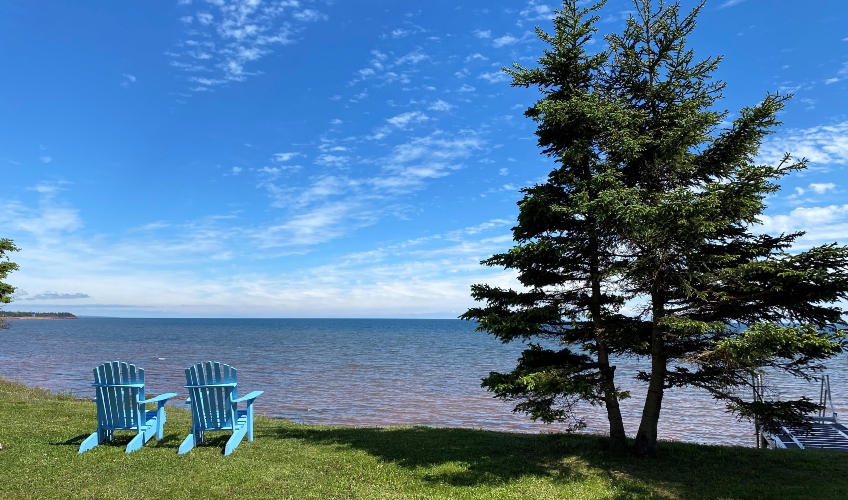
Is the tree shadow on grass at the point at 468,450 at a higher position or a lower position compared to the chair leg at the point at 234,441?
lower

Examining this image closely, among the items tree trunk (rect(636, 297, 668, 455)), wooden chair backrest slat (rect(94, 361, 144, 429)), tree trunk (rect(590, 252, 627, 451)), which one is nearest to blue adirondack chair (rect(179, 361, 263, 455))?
wooden chair backrest slat (rect(94, 361, 144, 429))

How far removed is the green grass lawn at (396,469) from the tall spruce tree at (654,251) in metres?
0.85

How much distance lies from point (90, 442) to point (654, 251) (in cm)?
891

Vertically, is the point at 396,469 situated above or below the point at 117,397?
below

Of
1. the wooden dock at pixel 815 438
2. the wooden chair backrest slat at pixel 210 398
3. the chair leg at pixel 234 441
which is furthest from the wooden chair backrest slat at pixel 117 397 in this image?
the wooden dock at pixel 815 438

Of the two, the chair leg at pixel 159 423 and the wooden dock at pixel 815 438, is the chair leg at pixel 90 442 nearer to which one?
the chair leg at pixel 159 423

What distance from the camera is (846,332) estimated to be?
6.28 m

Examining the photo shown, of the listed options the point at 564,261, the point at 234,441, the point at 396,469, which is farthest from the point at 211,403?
the point at 564,261

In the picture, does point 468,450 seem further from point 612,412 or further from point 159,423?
point 159,423

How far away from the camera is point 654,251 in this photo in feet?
22.8

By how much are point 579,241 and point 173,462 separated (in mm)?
6700

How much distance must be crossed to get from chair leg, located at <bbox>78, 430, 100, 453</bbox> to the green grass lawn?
149 millimetres

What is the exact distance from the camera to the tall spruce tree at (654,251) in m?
6.38

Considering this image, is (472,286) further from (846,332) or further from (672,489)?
(846,332)
